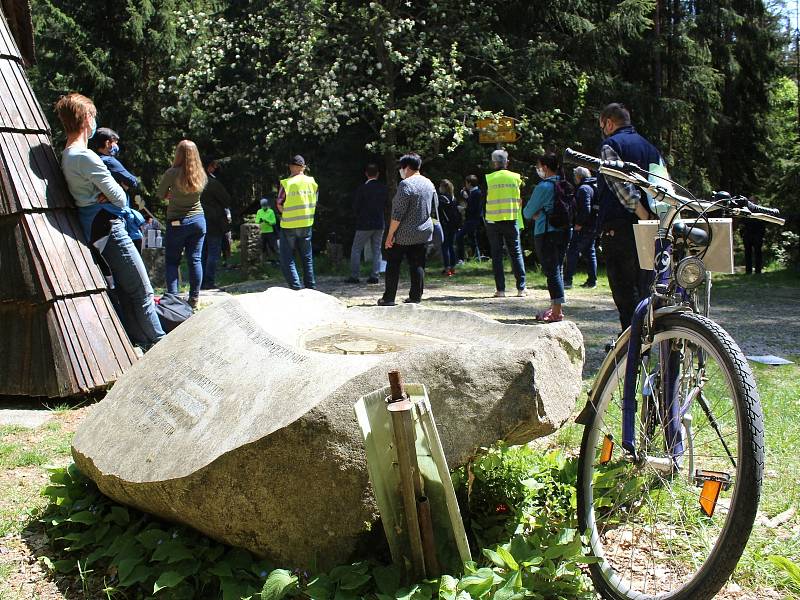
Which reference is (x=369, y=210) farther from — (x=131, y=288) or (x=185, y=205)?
(x=131, y=288)

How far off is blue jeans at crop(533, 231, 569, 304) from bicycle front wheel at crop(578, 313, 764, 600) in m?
5.27

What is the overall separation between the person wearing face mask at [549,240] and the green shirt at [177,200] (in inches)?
140

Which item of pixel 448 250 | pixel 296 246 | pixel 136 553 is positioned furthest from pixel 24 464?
pixel 448 250

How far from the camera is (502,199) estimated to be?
34.9 feet

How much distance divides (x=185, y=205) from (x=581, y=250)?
5.60 m

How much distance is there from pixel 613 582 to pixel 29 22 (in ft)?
18.2

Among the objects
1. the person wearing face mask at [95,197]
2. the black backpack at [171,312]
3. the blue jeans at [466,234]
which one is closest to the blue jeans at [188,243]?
the black backpack at [171,312]

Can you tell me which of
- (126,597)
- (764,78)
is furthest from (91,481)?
(764,78)

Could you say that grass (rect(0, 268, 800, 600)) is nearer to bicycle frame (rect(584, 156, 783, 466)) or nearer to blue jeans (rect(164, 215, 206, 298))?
bicycle frame (rect(584, 156, 783, 466))

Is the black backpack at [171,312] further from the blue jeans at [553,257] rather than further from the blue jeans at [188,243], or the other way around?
the blue jeans at [553,257]

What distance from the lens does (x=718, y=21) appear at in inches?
719

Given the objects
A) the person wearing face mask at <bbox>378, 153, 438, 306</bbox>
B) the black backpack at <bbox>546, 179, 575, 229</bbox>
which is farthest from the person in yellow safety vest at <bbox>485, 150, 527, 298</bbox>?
the black backpack at <bbox>546, 179, 575, 229</bbox>

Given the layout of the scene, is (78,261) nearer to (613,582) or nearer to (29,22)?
(29,22)

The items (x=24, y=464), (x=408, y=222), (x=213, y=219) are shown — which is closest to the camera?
(x=24, y=464)
